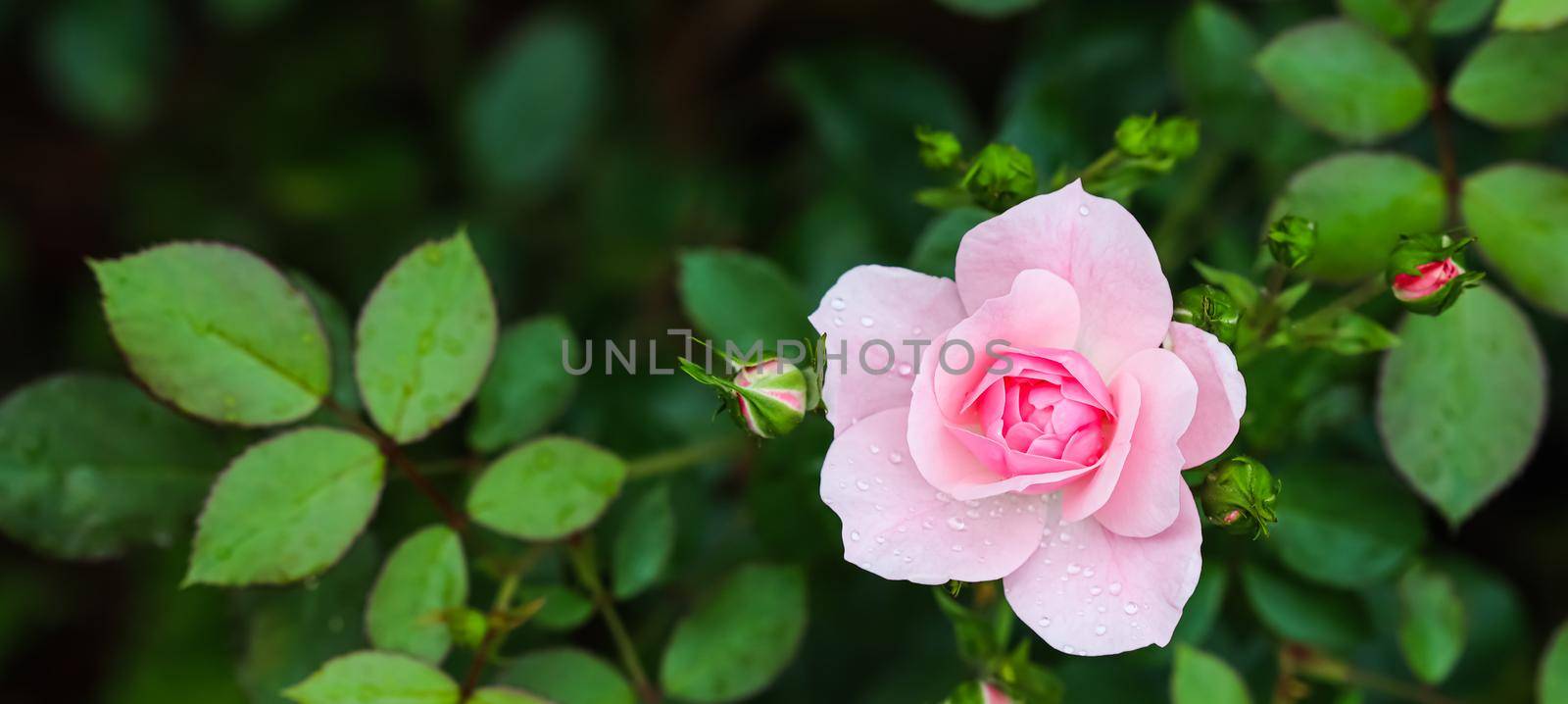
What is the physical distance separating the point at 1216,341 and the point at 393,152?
218 cm

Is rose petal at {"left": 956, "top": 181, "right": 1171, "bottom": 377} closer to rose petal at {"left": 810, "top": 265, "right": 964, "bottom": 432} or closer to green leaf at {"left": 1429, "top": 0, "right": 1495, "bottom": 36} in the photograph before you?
rose petal at {"left": 810, "top": 265, "right": 964, "bottom": 432}

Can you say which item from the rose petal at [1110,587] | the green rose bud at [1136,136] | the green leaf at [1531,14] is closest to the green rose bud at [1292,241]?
the green rose bud at [1136,136]

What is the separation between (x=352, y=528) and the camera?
1.31m

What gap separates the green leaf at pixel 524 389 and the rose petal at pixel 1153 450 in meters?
0.75

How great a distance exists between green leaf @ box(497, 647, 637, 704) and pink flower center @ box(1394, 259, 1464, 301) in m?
0.95

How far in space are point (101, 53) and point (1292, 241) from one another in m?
2.32

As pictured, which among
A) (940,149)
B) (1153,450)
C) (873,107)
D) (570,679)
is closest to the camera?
(1153,450)

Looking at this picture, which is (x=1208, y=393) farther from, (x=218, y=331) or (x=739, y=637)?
(x=218, y=331)

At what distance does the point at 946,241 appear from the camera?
1338mm

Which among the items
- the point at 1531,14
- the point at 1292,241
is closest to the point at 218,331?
the point at 1292,241

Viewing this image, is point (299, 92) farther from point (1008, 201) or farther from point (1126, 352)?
point (1126, 352)

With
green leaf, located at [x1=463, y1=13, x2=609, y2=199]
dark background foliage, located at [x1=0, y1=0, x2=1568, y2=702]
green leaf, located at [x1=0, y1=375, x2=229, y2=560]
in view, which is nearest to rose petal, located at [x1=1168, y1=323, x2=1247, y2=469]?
dark background foliage, located at [x1=0, y1=0, x2=1568, y2=702]

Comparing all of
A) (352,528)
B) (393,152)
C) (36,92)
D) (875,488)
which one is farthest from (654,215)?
(36,92)

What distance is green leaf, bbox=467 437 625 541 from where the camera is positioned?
1.35 metres
